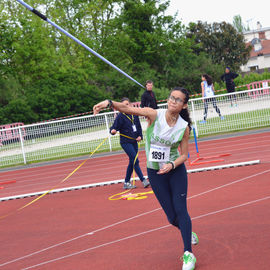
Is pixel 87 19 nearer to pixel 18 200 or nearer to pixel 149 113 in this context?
pixel 18 200

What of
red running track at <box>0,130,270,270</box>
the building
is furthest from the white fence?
the building

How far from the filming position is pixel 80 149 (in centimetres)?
1922

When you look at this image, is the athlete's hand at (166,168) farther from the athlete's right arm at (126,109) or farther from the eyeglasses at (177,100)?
the eyeglasses at (177,100)

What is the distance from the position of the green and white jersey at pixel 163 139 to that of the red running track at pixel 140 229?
1.16 metres

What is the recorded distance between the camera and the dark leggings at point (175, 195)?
16.3 feet

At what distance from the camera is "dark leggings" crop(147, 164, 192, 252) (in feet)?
16.3

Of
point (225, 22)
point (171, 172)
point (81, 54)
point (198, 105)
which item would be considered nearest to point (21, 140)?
point (198, 105)

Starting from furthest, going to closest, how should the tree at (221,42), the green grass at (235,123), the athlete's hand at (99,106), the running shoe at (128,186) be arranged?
the tree at (221,42) < the green grass at (235,123) < the running shoe at (128,186) < the athlete's hand at (99,106)

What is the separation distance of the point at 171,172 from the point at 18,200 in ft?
23.6

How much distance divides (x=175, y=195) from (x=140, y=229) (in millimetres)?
1993

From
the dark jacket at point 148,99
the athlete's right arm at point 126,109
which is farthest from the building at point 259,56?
the athlete's right arm at point 126,109

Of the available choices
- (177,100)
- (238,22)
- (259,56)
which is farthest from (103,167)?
(238,22)

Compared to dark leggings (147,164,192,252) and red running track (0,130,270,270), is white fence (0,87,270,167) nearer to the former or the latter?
red running track (0,130,270,270)

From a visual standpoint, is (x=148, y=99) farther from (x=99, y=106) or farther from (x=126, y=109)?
(x=99, y=106)
